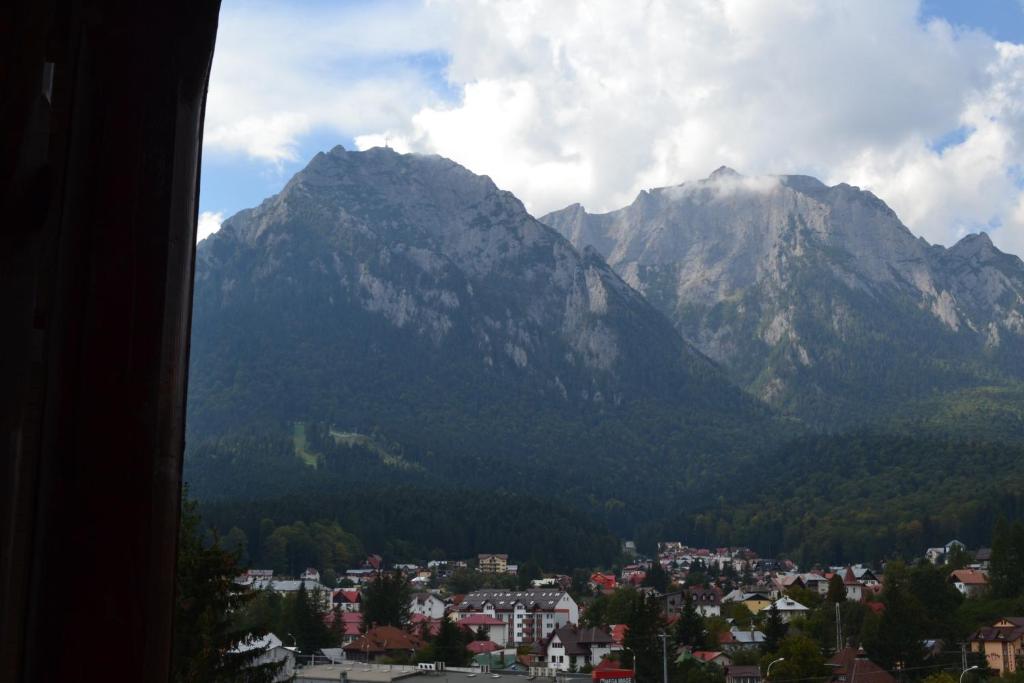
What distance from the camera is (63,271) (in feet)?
5.16

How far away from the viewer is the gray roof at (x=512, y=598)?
92375mm

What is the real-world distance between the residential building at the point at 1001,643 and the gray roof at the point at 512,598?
3971 cm

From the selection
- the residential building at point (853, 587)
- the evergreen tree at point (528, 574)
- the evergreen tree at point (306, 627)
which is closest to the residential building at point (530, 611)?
the evergreen tree at point (528, 574)

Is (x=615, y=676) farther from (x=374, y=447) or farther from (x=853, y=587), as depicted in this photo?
(x=374, y=447)

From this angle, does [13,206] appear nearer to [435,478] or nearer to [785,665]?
[785,665]

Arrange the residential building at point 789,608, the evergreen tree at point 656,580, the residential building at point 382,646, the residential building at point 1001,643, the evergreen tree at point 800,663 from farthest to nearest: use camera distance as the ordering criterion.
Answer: the evergreen tree at point 656,580 → the residential building at point 789,608 → the residential building at point 382,646 → the residential building at point 1001,643 → the evergreen tree at point 800,663

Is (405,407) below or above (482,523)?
above

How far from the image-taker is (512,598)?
9631 centimetres

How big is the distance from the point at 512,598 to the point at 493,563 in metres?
→ 32.8

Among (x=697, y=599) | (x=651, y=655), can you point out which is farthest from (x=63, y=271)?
(x=697, y=599)

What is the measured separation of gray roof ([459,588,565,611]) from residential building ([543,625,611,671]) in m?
20.1

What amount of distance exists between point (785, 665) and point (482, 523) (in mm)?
90107

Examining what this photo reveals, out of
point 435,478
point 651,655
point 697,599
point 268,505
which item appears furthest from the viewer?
point 435,478

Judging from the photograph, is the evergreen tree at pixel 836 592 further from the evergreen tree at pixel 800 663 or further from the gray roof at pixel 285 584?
the gray roof at pixel 285 584
